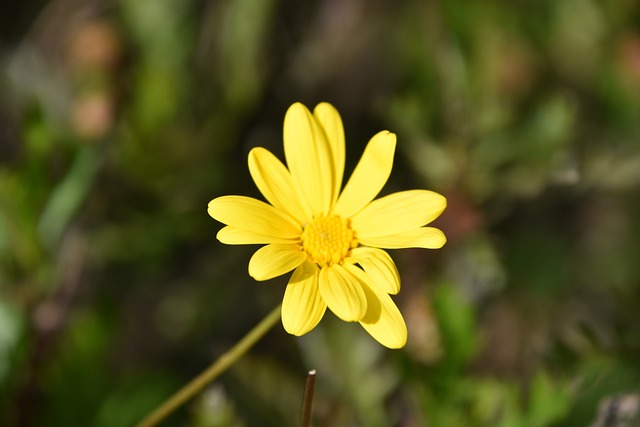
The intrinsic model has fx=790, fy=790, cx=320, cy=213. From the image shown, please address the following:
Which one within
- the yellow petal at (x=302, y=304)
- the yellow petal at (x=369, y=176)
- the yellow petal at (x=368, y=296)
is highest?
the yellow petal at (x=369, y=176)

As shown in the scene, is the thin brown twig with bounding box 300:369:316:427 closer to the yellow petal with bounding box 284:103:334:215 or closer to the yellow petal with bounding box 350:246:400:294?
the yellow petal with bounding box 350:246:400:294

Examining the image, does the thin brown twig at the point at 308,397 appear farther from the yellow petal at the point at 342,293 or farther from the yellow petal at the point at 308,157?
the yellow petal at the point at 308,157

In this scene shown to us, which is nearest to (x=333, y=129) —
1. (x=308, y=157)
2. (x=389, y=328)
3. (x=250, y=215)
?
(x=308, y=157)

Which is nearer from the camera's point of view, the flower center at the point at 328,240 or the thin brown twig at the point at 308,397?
the thin brown twig at the point at 308,397

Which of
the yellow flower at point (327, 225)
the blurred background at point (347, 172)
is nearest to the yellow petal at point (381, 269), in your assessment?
the yellow flower at point (327, 225)

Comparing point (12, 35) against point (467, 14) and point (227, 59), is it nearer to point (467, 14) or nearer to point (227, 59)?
point (227, 59)

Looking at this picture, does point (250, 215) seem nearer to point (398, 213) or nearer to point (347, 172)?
point (398, 213)
